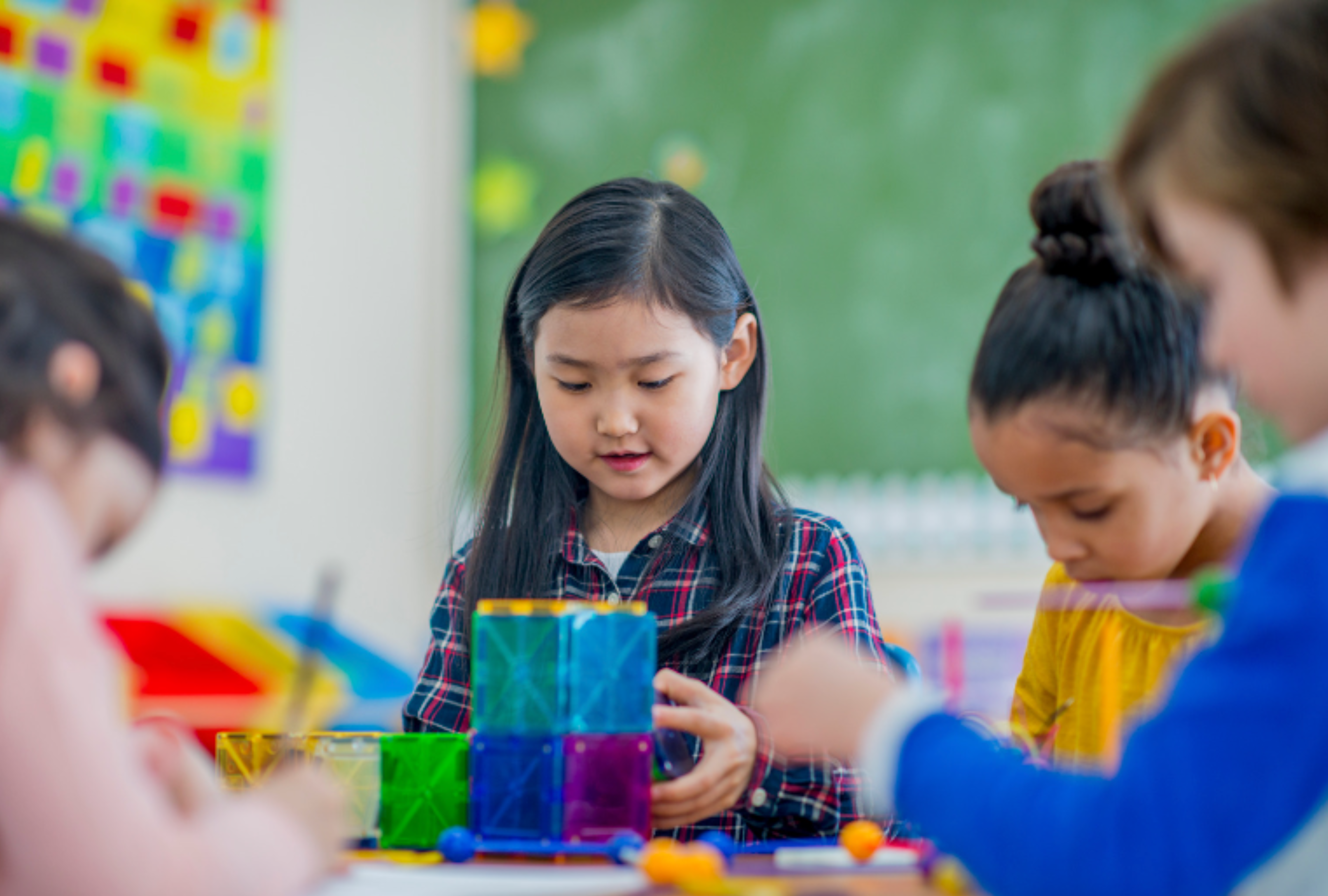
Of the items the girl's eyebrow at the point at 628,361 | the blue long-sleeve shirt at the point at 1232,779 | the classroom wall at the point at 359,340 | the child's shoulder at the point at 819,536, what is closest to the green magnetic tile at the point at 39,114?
the classroom wall at the point at 359,340

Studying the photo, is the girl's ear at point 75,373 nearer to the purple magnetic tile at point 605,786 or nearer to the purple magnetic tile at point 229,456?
the purple magnetic tile at point 605,786

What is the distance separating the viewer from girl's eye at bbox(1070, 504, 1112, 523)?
835 millimetres

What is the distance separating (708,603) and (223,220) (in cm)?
210

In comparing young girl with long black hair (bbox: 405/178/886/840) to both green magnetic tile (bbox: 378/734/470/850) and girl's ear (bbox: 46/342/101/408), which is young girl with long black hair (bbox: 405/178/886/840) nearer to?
green magnetic tile (bbox: 378/734/470/850)

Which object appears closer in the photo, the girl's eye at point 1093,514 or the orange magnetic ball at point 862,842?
the orange magnetic ball at point 862,842

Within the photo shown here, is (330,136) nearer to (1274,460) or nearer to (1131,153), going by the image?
(1274,460)

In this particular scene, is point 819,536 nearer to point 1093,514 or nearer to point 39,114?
point 1093,514

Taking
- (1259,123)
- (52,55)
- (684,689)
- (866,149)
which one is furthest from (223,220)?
(1259,123)

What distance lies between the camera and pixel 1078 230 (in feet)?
2.84

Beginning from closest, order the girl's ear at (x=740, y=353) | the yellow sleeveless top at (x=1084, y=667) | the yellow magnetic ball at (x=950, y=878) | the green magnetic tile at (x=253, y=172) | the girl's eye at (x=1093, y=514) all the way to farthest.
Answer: the yellow magnetic ball at (x=950, y=878) → the girl's eye at (x=1093, y=514) → the yellow sleeveless top at (x=1084, y=667) → the girl's ear at (x=740, y=353) → the green magnetic tile at (x=253, y=172)

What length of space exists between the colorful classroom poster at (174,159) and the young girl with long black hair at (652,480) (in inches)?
61.7

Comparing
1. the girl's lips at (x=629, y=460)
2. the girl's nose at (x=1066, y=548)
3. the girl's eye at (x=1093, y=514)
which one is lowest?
the girl's nose at (x=1066, y=548)

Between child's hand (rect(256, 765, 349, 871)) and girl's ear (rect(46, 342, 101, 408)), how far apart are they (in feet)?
0.60

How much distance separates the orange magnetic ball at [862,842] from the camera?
0.72 m
